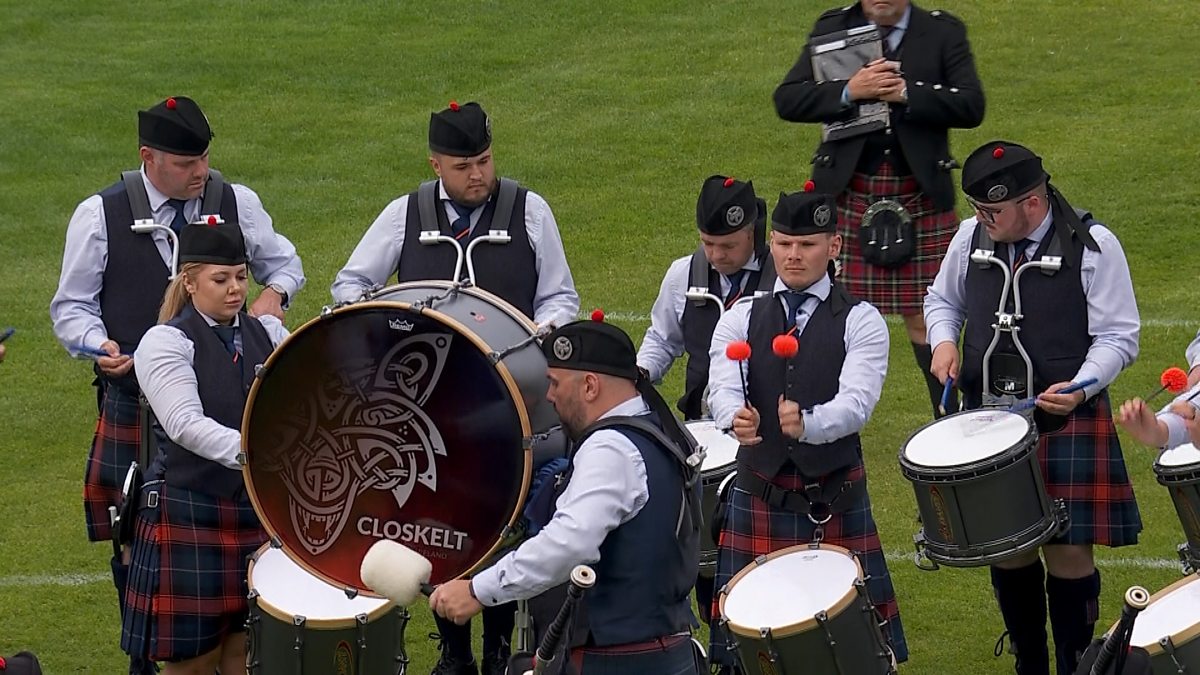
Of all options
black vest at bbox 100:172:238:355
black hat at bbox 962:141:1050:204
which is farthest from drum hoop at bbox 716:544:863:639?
black vest at bbox 100:172:238:355

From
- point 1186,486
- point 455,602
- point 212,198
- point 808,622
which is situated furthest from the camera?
point 212,198

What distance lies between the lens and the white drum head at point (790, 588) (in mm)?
5309

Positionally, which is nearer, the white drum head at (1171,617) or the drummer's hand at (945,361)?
the white drum head at (1171,617)

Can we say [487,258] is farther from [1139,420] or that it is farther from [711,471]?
[1139,420]

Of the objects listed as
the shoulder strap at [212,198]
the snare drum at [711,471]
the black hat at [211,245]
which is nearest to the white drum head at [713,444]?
the snare drum at [711,471]

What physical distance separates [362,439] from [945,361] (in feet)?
6.70

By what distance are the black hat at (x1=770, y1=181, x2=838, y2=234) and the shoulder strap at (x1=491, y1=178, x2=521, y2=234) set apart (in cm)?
103

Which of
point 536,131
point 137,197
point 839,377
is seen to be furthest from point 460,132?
point 536,131

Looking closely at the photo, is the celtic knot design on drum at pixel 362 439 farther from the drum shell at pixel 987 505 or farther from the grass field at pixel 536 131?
the grass field at pixel 536 131

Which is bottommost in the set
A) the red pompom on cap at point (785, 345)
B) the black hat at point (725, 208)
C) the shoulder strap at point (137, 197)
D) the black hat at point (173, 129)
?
the red pompom on cap at point (785, 345)

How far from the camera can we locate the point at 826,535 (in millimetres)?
5828

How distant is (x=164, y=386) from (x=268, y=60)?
8549 mm

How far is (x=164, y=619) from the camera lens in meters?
5.88

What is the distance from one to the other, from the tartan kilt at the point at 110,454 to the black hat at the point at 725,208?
6.57 feet
